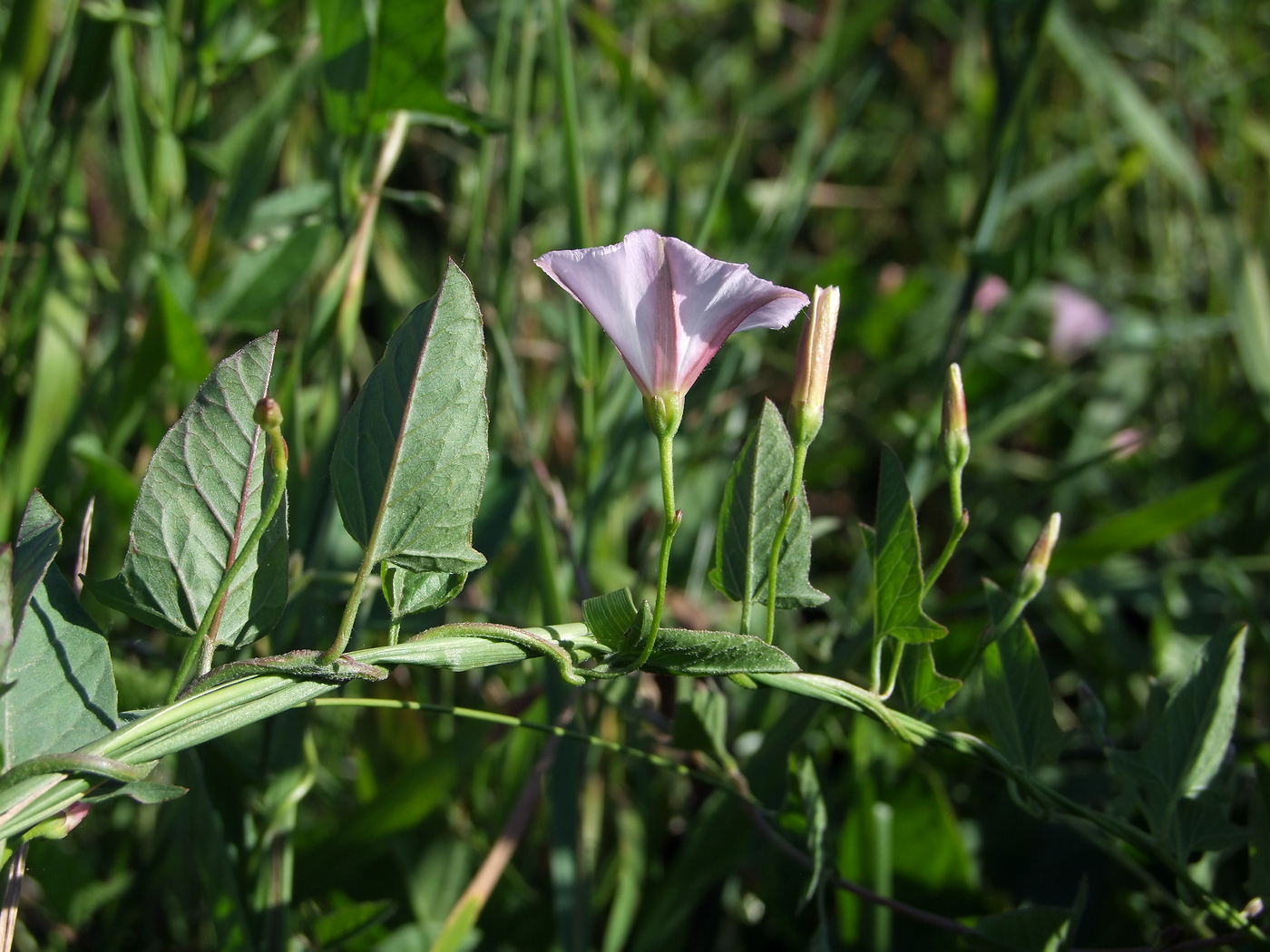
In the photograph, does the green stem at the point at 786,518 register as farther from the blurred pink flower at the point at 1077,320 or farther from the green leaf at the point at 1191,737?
the blurred pink flower at the point at 1077,320

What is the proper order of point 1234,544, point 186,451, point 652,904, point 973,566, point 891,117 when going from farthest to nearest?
1. point 891,117
2. point 973,566
3. point 1234,544
4. point 652,904
5. point 186,451

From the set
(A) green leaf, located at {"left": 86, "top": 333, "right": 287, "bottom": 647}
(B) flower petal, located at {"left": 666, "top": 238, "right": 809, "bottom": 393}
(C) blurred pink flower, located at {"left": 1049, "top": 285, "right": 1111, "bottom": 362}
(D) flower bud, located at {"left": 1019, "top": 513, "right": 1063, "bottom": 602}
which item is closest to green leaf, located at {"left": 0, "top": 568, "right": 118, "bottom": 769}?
Result: (A) green leaf, located at {"left": 86, "top": 333, "right": 287, "bottom": 647}

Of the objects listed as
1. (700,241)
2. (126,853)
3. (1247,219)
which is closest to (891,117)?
(1247,219)

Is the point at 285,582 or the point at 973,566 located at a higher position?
the point at 285,582

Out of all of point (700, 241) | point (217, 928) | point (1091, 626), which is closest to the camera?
point (217, 928)

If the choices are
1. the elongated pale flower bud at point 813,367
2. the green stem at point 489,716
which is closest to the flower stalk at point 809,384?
the elongated pale flower bud at point 813,367

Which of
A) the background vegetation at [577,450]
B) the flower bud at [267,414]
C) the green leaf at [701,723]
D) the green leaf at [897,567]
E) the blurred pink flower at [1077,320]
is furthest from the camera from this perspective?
the blurred pink flower at [1077,320]

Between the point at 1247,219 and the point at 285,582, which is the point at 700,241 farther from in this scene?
the point at 1247,219
